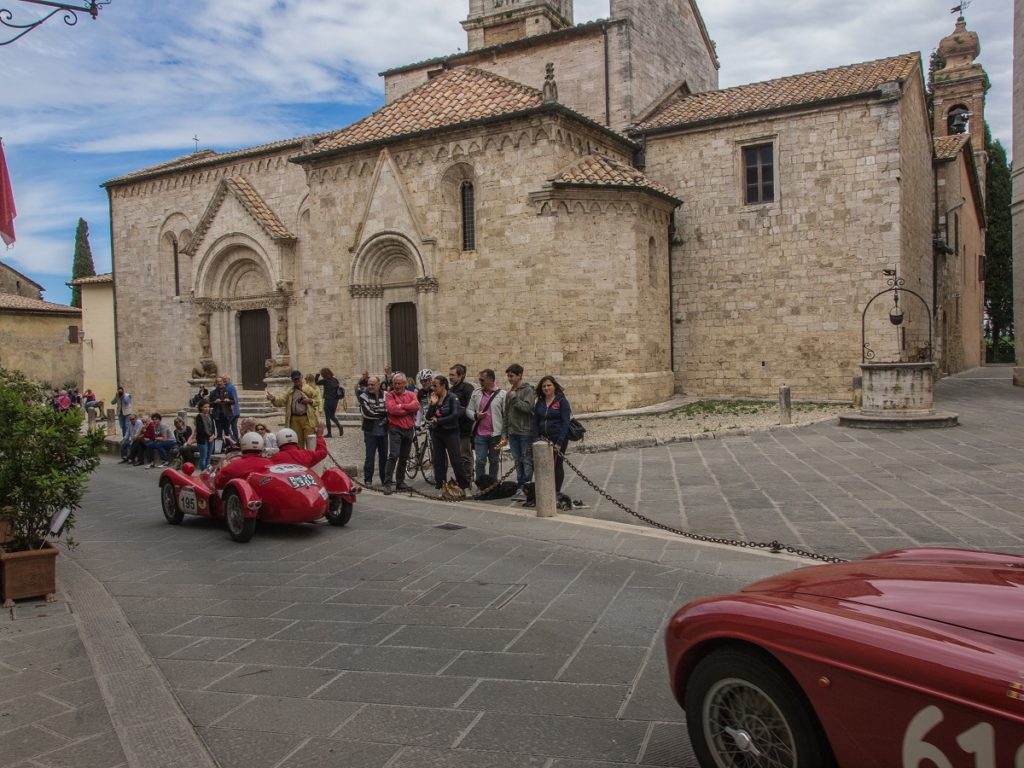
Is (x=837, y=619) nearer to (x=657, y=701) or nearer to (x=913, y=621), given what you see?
(x=913, y=621)

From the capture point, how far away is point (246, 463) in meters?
8.52

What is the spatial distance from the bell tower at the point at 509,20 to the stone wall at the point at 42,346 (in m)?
25.3

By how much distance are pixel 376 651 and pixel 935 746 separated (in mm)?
3175

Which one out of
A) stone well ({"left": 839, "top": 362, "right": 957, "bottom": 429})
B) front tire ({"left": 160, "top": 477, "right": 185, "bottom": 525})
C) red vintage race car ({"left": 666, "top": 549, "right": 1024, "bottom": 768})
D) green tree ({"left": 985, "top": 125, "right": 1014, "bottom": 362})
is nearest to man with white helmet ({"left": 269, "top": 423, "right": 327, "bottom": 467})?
front tire ({"left": 160, "top": 477, "right": 185, "bottom": 525})

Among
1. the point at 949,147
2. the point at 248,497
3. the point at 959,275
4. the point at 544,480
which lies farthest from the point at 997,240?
the point at 248,497

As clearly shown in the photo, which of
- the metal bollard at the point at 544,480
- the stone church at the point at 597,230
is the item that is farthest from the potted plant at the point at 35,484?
the stone church at the point at 597,230

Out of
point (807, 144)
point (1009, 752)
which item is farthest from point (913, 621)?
point (807, 144)

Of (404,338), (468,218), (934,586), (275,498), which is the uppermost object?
(468,218)

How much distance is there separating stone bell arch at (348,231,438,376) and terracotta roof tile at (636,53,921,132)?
7.86 m

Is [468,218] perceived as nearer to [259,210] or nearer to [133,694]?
[259,210]

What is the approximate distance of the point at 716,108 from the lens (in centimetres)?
2141

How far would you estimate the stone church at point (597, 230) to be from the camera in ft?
60.5

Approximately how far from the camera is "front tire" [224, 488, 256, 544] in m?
7.97

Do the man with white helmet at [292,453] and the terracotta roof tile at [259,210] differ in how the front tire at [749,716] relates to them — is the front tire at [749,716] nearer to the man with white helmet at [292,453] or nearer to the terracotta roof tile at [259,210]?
the man with white helmet at [292,453]
